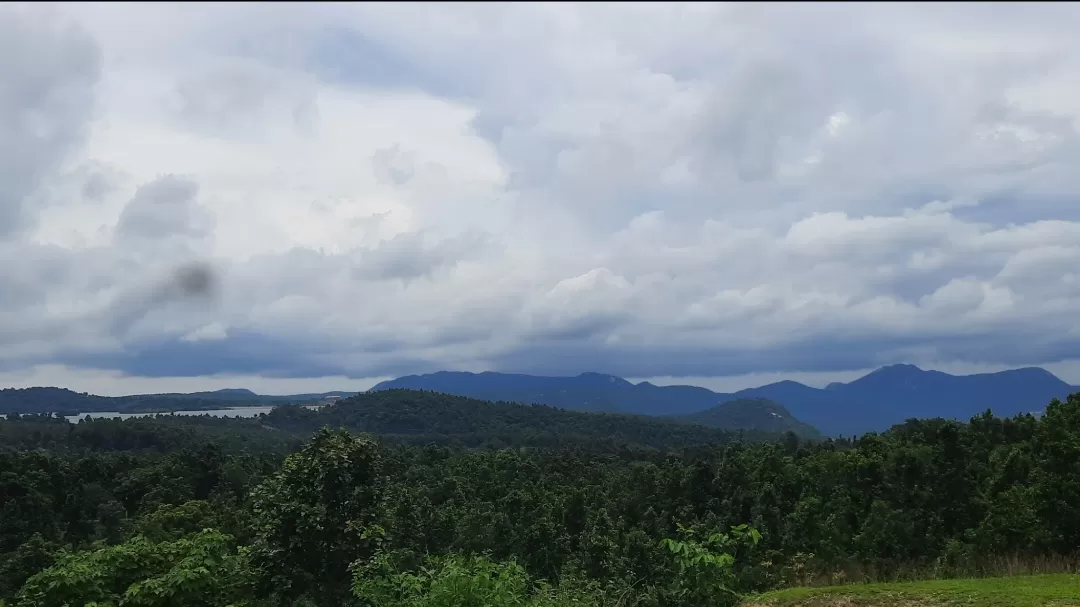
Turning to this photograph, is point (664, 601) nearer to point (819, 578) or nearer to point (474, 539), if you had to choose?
point (819, 578)

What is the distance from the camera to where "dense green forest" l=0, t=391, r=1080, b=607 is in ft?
26.3

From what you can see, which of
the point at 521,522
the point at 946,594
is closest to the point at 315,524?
the point at 946,594

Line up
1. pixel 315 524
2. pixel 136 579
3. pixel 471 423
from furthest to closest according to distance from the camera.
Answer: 1. pixel 471 423
2. pixel 315 524
3. pixel 136 579

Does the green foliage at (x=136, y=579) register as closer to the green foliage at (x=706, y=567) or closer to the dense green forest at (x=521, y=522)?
the dense green forest at (x=521, y=522)

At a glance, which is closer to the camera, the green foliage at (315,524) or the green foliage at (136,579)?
Result: the green foliage at (136,579)

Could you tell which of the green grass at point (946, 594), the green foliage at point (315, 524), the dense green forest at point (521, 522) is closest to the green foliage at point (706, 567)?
the dense green forest at point (521, 522)

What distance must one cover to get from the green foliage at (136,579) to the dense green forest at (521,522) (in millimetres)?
23

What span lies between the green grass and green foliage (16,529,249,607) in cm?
804

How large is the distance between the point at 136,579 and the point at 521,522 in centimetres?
2516

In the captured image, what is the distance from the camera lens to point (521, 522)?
105 ft

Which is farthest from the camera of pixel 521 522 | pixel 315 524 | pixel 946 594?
pixel 521 522

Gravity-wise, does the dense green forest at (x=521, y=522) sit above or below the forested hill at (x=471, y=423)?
above

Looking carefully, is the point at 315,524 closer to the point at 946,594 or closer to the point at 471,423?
the point at 946,594

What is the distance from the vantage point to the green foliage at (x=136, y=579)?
7.59 m
